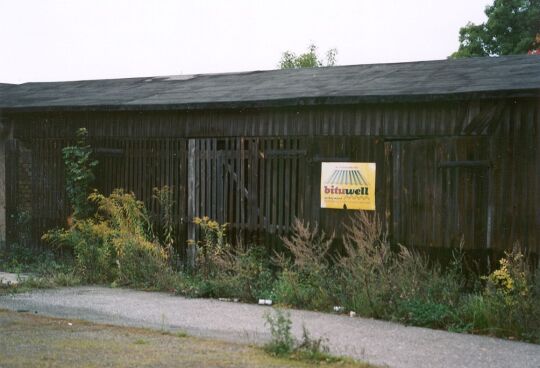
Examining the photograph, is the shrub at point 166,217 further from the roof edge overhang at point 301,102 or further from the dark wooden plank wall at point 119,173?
the roof edge overhang at point 301,102

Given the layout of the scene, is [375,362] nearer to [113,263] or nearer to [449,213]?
[449,213]

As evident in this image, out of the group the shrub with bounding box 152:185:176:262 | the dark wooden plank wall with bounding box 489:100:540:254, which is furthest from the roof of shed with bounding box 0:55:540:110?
the shrub with bounding box 152:185:176:262

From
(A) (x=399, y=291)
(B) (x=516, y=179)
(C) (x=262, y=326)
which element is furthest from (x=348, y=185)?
(C) (x=262, y=326)

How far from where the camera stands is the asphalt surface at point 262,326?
8227 millimetres

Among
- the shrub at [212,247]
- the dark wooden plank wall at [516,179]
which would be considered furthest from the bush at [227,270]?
the dark wooden plank wall at [516,179]

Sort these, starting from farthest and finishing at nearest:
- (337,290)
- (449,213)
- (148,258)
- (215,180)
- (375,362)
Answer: (215,180), (148,258), (449,213), (337,290), (375,362)

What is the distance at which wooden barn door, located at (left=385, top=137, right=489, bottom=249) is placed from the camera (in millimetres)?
11852

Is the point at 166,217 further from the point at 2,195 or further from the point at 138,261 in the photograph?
the point at 2,195

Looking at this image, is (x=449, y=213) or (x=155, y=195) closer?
(x=449, y=213)

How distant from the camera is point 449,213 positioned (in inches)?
476

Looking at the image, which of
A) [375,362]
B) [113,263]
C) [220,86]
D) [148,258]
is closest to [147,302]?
[148,258]

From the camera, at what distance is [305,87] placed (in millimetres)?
14438

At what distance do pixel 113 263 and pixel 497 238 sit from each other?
6.38m

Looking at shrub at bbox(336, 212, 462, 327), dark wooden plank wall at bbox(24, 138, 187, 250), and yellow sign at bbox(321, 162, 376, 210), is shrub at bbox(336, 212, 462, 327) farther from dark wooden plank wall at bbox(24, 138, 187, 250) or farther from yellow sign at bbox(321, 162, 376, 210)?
dark wooden plank wall at bbox(24, 138, 187, 250)
